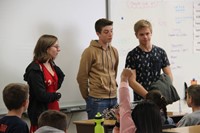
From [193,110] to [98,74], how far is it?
1.38 meters

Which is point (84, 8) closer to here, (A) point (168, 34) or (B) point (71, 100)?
(B) point (71, 100)

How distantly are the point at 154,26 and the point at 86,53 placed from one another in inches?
56.9

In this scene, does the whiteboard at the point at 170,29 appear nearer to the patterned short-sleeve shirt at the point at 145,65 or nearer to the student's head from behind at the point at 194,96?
the patterned short-sleeve shirt at the point at 145,65

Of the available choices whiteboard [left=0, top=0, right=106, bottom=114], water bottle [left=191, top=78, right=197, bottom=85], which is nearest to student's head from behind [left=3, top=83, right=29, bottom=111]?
whiteboard [left=0, top=0, right=106, bottom=114]

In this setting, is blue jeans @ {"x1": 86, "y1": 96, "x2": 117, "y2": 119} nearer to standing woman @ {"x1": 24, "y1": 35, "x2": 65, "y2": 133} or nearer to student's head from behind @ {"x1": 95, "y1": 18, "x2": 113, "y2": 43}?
standing woman @ {"x1": 24, "y1": 35, "x2": 65, "y2": 133}

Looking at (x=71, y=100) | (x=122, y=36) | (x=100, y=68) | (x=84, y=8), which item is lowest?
(x=71, y=100)

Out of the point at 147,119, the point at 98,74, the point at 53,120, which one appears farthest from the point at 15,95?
the point at 98,74

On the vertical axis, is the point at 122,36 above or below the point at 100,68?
above

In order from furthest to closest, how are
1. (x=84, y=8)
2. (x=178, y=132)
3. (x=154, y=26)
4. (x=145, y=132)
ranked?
(x=154, y=26), (x=84, y=8), (x=178, y=132), (x=145, y=132)

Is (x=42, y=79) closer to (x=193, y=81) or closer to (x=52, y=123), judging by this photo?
(x=52, y=123)

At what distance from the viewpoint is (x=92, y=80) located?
4.75 metres

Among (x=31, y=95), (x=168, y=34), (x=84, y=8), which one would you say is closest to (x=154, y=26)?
(x=168, y=34)

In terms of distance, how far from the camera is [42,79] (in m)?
4.07

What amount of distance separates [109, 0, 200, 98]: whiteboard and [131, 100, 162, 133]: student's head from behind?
2.72 metres
